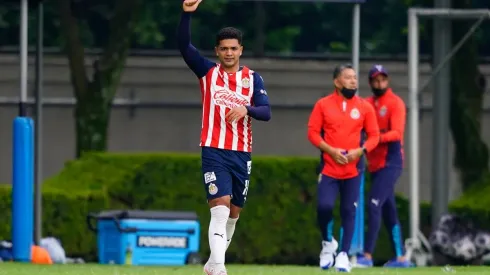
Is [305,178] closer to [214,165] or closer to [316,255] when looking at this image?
[316,255]

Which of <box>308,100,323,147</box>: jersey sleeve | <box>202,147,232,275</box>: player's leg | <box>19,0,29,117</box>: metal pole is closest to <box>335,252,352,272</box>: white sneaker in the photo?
<box>308,100,323,147</box>: jersey sleeve

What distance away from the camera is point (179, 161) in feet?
71.4

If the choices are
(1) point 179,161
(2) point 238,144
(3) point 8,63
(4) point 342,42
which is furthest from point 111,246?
(4) point 342,42

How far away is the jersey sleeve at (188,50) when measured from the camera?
41.2 ft

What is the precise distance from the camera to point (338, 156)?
15.5 metres

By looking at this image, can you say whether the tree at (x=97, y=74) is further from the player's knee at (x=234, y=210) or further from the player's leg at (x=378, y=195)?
the player's knee at (x=234, y=210)

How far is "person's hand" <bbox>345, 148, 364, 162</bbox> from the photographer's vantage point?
15.6 m

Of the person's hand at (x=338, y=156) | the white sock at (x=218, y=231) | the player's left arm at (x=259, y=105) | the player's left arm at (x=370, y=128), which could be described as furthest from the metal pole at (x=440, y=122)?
the white sock at (x=218, y=231)

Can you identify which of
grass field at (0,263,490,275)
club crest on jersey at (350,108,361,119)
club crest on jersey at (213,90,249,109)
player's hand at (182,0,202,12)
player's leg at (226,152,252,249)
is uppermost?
player's hand at (182,0,202,12)

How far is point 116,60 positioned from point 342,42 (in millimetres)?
8969

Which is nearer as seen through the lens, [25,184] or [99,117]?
[25,184]

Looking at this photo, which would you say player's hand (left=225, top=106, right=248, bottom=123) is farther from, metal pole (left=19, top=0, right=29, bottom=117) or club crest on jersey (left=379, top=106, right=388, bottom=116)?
metal pole (left=19, top=0, right=29, bottom=117)

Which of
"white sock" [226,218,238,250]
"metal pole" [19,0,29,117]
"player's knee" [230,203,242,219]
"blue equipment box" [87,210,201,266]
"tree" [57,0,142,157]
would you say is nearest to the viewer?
"player's knee" [230,203,242,219]

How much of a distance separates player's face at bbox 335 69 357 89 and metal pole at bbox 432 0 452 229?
4.47 metres
